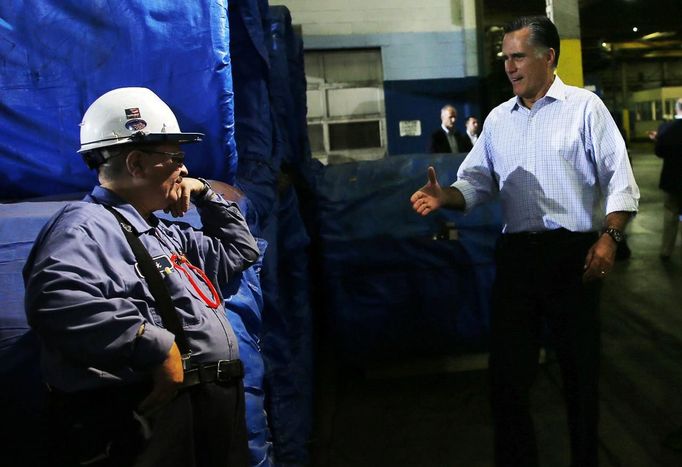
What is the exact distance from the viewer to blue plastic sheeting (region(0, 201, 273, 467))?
5.34 feet

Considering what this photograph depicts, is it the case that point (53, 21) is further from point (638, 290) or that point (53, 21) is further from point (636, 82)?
point (636, 82)

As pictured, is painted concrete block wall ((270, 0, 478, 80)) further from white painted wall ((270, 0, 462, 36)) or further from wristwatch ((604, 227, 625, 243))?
wristwatch ((604, 227, 625, 243))

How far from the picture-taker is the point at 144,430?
142 cm

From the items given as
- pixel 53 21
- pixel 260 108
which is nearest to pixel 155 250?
pixel 53 21

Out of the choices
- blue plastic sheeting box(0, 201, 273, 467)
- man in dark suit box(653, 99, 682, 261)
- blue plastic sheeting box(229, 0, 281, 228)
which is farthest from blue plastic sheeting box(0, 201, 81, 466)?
man in dark suit box(653, 99, 682, 261)

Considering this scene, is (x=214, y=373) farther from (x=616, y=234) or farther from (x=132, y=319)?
(x=616, y=234)

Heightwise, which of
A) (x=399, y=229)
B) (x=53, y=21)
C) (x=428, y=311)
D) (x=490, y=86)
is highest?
(x=490, y=86)

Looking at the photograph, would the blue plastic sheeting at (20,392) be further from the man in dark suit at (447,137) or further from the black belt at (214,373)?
the man in dark suit at (447,137)

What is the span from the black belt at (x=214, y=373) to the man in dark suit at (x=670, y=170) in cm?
372

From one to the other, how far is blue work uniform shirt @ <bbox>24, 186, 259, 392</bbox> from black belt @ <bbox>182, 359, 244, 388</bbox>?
0.06ft

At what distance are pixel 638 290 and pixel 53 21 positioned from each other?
16.9ft

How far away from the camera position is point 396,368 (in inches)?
157

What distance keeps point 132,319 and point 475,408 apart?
264 cm

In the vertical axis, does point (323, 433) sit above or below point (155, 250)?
below
